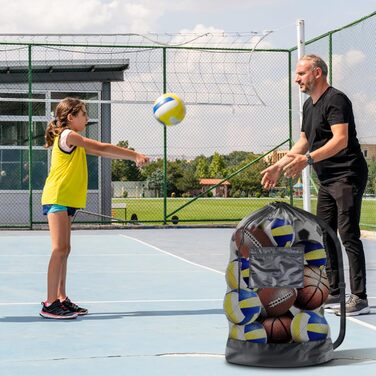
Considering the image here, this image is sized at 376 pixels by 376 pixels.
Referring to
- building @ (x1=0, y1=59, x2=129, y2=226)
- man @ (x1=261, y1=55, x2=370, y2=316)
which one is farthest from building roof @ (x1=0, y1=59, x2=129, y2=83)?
man @ (x1=261, y1=55, x2=370, y2=316)

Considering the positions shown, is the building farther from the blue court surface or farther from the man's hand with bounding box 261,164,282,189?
the man's hand with bounding box 261,164,282,189

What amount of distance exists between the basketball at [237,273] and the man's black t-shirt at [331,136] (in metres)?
1.87

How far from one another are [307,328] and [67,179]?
2529mm

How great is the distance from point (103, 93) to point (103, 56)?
65.3 inches

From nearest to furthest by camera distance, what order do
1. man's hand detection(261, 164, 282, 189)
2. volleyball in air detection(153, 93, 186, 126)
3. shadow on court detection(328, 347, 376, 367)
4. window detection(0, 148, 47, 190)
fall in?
1. shadow on court detection(328, 347, 376, 367)
2. man's hand detection(261, 164, 282, 189)
3. volleyball in air detection(153, 93, 186, 126)
4. window detection(0, 148, 47, 190)

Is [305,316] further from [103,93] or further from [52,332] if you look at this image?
[103,93]

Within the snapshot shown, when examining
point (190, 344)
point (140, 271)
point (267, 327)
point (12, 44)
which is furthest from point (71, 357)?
point (12, 44)

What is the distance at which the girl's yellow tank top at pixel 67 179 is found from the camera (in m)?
6.78

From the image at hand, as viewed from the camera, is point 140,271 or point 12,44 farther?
point 12,44

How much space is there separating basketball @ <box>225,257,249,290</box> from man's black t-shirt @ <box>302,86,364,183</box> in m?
1.87

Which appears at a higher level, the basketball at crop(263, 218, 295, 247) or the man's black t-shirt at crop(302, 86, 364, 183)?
the man's black t-shirt at crop(302, 86, 364, 183)

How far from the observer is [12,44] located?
17.5 m

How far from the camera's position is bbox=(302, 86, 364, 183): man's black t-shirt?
6.74 meters

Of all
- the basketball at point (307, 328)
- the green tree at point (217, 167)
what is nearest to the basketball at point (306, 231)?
the basketball at point (307, 328)
